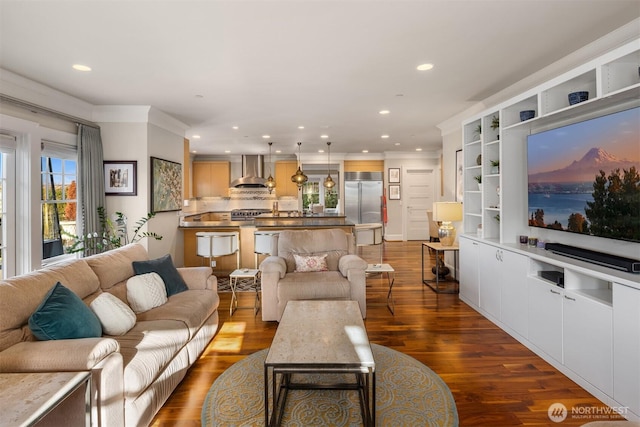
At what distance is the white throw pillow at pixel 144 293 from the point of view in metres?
2.85

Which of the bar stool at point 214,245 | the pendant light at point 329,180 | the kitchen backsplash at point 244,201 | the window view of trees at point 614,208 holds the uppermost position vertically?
the pendant light at point 329,180

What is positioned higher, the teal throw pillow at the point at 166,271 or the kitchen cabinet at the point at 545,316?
the teal throw pillow at the point at 166,271

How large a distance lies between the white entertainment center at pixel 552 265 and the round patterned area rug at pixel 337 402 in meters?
1.03

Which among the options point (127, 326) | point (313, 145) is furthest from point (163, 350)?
point (313, 145)

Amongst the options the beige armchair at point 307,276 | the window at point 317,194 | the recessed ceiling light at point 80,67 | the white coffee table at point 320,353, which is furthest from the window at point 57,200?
the window at point 317,194

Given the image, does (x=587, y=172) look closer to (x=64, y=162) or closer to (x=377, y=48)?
(x=377, y=48)

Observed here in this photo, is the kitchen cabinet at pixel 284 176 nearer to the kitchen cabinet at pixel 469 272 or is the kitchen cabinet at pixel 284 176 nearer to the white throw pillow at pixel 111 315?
the kitchen cabinet at pixel 469 272

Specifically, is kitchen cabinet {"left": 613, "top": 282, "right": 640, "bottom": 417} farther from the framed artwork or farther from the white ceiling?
the framed artwork

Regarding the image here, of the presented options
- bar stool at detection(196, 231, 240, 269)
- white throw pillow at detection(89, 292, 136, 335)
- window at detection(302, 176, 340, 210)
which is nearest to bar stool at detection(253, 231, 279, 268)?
bar stool at detection(196, 231, 240, 269)

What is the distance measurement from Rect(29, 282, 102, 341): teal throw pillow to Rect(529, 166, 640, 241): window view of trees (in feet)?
11.9

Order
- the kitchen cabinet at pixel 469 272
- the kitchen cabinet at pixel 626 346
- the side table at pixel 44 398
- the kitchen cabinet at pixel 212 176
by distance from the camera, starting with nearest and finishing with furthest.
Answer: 1. the side table at pixel 44 398
2. the kitchen cabinet at pixel 626 346
3. the kitchen cabinet at pixel 469 272
4. the kitchen cabinet at pixel 212 176

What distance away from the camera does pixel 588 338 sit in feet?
7.78

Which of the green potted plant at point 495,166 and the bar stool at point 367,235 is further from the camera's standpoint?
the bar stool at point 367,235

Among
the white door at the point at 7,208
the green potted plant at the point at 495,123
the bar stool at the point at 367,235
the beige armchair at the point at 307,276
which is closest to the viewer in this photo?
the white door at the point at 7,208
